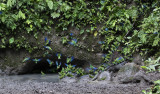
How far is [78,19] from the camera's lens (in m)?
6.83

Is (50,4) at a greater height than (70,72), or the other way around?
(50,4)

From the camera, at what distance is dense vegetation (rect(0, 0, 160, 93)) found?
21.4 feet

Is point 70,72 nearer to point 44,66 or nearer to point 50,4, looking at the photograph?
point 44,66

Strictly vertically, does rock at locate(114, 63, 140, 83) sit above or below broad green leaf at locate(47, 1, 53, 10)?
below

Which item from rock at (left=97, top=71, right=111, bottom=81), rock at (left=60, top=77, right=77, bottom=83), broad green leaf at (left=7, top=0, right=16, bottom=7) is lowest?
rock at (left=60, top=77, right=77, bottom=83)

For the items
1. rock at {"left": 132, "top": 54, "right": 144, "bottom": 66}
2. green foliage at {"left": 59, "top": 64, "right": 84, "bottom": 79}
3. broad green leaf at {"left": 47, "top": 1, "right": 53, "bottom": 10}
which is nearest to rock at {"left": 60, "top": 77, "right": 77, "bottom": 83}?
green foliage at {"left": 59, "top": 64, "right": 84, "bottom": 79}

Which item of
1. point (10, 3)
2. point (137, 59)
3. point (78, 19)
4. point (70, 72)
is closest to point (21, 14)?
point (10, 3)

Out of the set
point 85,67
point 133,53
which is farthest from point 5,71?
point 133,53

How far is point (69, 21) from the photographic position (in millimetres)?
6789

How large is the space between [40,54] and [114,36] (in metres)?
2.68

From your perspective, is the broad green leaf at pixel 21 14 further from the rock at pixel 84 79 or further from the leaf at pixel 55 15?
the rock at pixel 84 79

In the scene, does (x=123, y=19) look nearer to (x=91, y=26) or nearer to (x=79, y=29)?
(x=91, y=26)

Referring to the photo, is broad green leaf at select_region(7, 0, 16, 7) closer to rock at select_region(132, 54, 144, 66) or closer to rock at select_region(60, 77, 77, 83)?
rock at select_region(60, 77, 77, 83)

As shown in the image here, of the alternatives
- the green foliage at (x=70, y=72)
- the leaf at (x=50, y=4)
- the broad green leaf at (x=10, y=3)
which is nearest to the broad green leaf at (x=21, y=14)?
the broad green leaf at (x=10, y=3)
